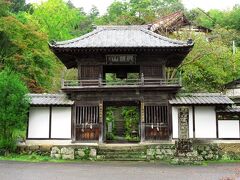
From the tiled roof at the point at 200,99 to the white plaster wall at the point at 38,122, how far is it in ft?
26.4

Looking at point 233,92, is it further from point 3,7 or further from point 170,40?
point 3,7

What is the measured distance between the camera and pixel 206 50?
31.5 m

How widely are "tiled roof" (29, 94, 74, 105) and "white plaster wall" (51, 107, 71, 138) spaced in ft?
1.70

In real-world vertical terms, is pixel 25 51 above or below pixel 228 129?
above

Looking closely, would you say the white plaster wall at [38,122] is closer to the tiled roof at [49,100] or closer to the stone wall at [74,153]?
the tiled roof at [49,100]

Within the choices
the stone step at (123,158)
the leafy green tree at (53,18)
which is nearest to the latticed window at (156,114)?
the stone step at (123,158)

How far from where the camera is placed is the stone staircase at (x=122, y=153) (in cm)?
1917

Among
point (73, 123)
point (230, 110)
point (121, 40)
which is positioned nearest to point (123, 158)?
point (73, 123)

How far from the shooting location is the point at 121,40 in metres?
22.1

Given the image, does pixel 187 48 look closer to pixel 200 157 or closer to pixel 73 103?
pixel 200 157

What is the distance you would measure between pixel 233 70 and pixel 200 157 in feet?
67.9

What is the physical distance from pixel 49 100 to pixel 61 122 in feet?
5.29

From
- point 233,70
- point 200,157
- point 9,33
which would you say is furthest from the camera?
point 233,70

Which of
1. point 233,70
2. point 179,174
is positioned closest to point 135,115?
point 233,70
